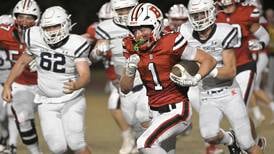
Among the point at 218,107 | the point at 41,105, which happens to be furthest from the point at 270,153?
the point at 41,105

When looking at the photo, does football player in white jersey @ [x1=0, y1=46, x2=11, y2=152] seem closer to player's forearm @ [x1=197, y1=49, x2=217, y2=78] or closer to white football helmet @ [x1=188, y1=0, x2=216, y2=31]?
white football helmet @ [x1=188, y1=0, x2=216, y2=31]

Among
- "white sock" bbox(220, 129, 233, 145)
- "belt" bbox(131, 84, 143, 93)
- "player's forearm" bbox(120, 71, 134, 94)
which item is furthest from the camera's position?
"belt" bbox(131, 84, 143, 93)

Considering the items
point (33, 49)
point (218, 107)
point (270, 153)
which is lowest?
point (270, 153)

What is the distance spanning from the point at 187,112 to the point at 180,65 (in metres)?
0.42

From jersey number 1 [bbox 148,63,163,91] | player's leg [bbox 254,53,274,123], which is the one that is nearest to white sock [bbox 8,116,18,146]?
jersey number 1 [bbox 148,63,163,91]

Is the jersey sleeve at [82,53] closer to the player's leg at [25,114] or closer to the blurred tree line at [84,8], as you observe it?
the player's leg at [25,114]

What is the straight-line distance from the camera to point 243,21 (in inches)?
368

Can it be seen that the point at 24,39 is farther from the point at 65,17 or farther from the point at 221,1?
the point at 221,1

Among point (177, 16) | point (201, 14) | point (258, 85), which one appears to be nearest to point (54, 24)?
point (201, 14)

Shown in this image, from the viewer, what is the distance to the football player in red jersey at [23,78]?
8578 mm

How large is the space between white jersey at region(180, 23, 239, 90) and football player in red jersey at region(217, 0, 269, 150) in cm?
83

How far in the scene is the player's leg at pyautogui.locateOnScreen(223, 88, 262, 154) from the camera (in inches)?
304

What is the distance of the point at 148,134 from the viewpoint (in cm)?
675

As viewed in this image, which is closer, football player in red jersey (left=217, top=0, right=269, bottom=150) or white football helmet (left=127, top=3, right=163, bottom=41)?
white football helmet (left=127, top=3, right=163, bottom=41)
